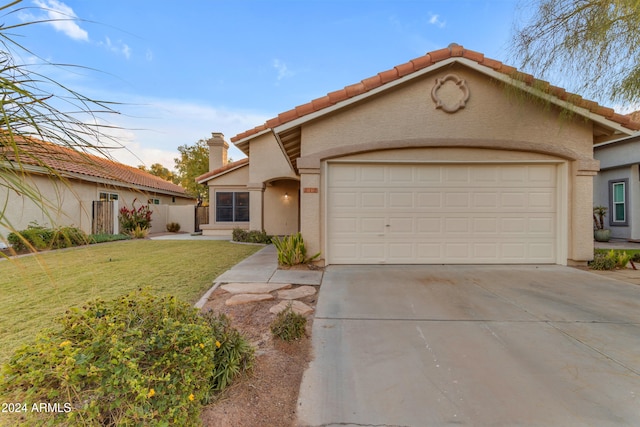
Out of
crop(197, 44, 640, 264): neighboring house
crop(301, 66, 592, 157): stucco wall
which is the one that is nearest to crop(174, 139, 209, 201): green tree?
crop(197, 44, 640, 264): neighboring house

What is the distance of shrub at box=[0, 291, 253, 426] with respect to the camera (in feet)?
5.17

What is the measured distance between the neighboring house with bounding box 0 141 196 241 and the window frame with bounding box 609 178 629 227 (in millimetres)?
17410

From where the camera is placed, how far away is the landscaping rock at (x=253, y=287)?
16.3 ft

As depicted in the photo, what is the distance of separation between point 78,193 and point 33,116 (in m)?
3.25

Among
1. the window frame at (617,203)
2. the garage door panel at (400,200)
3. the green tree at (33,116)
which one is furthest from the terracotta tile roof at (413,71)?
the window frame at (617,203)

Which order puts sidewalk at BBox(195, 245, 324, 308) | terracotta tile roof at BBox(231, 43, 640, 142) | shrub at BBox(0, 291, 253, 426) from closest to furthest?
shrub at BBox(0, 291, 253, 426)
sidewalk at BBox(195, 245, 324, 308)
terracotta tile roof at BBox(231, 43, 640, 142)

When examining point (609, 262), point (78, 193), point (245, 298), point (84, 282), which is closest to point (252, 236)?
point (84, 282)

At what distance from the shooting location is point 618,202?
12.3 meters

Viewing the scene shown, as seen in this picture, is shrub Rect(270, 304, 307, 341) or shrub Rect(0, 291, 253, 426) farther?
shrub Rect(270, 304, 307, 341)

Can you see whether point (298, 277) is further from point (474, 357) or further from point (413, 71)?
point (413, 71)

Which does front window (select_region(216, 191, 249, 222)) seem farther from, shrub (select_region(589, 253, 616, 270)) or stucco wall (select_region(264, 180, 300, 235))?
shrub (select_region(589, 253, 616, 270))

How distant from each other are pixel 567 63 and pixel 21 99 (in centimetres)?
772

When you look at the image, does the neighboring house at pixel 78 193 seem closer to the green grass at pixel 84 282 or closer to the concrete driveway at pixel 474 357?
the green grass at pixel 84 282

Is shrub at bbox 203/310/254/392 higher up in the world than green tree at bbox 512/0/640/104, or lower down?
lower down
